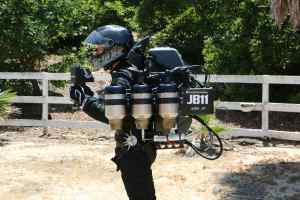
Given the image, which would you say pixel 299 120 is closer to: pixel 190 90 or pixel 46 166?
pixel 46 166

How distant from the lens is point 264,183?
752 centimetres

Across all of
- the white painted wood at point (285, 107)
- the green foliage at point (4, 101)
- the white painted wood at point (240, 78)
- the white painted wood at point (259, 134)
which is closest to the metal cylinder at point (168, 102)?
the white painted wood at point (240, 78)

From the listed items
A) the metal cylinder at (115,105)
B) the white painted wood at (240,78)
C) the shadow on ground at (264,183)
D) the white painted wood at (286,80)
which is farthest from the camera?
the white painted wood at (240,78)

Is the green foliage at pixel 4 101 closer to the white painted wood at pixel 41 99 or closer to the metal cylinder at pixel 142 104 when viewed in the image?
the white painted wood at pixel 41 99

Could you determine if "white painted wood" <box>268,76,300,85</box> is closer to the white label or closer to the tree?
the tree

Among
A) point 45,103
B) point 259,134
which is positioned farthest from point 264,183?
point 45,103

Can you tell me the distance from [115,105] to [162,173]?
4310 millimetres

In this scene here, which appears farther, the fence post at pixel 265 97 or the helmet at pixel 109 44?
the fence post at pixel 265 97

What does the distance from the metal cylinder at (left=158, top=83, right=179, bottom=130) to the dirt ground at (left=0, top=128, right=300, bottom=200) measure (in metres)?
3.22

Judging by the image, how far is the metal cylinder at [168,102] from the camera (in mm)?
3945

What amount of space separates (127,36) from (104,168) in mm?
4390

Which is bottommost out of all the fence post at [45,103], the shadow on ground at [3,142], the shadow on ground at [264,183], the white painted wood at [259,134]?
the shadow on ground at [264,183]

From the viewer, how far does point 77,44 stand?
66.0 feet

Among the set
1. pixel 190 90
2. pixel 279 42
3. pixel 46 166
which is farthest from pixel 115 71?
pixel 279 42
